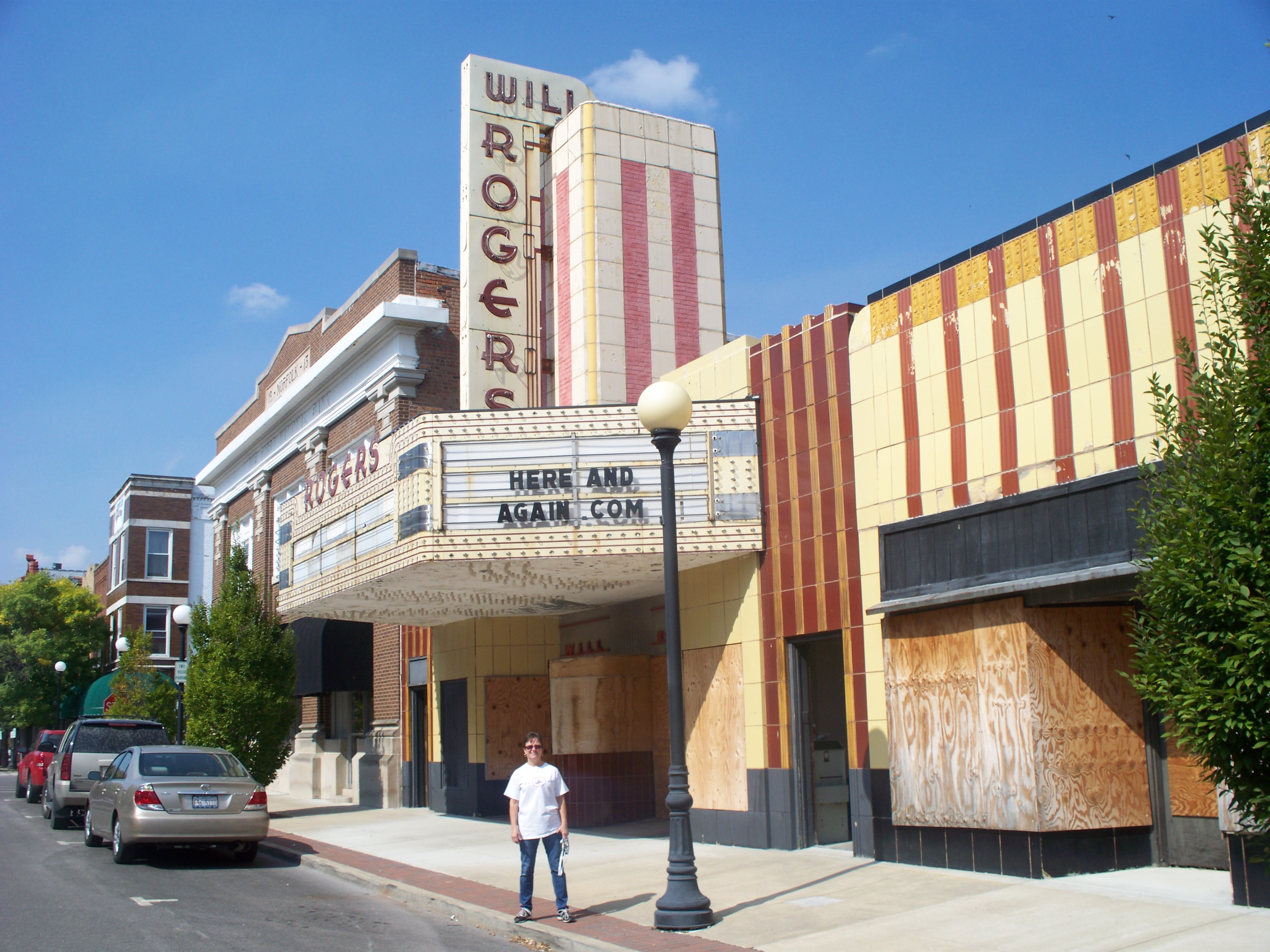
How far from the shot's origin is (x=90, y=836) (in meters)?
17.8

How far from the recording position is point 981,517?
12031 millimetres

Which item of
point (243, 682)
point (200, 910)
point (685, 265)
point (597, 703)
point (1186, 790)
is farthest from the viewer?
point (243, 682)

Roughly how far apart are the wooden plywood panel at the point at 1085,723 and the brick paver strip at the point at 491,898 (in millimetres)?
3726

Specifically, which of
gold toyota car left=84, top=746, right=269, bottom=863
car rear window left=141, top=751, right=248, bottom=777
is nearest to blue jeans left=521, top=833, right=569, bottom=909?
gold toyota car left=84, top=746, right=269, bottom=863

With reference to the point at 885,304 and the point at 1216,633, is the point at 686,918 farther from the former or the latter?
the point at 885,304

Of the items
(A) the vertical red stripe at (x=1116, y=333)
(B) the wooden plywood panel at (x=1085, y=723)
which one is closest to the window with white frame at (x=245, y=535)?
(B) the wooden plywood panel at (x=1085, y=723)

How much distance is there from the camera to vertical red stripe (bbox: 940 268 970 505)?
40.7ft

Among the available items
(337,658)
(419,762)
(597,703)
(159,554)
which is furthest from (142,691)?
(159,554)

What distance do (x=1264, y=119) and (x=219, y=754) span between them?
14.4m

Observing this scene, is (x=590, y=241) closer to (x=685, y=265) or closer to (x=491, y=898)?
(x=685, y=265)

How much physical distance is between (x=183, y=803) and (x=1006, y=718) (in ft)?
32.9

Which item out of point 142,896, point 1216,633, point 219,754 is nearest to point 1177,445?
point 1216,633

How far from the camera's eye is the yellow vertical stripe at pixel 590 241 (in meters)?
20.1

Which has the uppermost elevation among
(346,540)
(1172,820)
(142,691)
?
(346,540)
